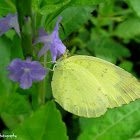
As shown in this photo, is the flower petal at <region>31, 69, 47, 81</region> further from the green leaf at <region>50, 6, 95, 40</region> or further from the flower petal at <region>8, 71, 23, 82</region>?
the green leaf at <region>50, 6, 95, 40</region>

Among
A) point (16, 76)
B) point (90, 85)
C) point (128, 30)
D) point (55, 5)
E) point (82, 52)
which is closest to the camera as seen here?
point (55, 5)

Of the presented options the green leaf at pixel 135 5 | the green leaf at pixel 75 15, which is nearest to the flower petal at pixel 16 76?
the green leaf at pixel 75 15

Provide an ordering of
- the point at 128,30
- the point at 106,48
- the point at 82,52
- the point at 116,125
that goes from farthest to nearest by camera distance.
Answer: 1. the point at 128,30
2. the point at 106,48
3. the point at 82,52
4. the point at 116,125

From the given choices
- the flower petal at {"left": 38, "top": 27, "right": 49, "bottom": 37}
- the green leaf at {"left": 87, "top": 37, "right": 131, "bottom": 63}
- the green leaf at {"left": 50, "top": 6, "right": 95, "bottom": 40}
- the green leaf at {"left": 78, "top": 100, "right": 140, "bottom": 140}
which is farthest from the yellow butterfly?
the green leaf at {"left": 87, "top": 37, "right": 131, "bottom": 63}

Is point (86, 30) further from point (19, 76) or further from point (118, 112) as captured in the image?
point (19, 76)

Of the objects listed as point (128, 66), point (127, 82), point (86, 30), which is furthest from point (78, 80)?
point (86, 30)

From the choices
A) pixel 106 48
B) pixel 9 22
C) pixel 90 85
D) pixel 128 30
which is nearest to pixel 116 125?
pixel 90 85

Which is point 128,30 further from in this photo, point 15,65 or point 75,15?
point 15,65
